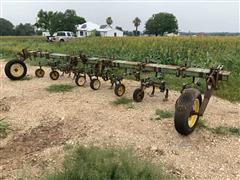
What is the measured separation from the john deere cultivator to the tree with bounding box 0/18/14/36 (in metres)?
75.0

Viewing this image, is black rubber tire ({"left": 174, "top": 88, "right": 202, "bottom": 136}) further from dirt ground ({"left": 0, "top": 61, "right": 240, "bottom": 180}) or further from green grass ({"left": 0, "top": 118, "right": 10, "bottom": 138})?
green grass ({"left": 0, "top": 118, "right": 10, "bottom": 138})

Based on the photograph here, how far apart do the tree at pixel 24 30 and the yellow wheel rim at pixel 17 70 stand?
7206 cm

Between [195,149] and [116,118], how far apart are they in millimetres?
1733

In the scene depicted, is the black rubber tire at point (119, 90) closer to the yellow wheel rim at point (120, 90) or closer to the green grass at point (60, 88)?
the yellow wheel rim at point (120, 90)

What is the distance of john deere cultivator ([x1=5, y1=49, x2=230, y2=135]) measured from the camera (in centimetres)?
500

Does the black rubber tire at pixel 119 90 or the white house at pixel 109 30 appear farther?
the white house at pixel 109 30

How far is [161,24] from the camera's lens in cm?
6775

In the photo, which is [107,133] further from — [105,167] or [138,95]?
[105,167]

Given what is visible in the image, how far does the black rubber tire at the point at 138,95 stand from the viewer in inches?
280

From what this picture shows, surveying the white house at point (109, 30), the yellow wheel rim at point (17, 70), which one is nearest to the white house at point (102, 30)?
the white house at point (109, 30)

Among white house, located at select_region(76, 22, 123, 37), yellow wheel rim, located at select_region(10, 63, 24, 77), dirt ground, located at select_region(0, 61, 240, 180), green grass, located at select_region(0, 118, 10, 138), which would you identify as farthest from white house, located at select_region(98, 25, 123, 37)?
green grass, located at select_region(0, 118, 10, 138)

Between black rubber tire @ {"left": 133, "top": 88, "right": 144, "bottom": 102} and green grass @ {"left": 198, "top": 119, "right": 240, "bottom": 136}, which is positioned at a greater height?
black rubber tire @ {"left": 133, "top": 88, "right": 144, "bottom": 102}

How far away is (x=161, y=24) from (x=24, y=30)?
106ft

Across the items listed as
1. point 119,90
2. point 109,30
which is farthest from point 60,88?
point 109,30
